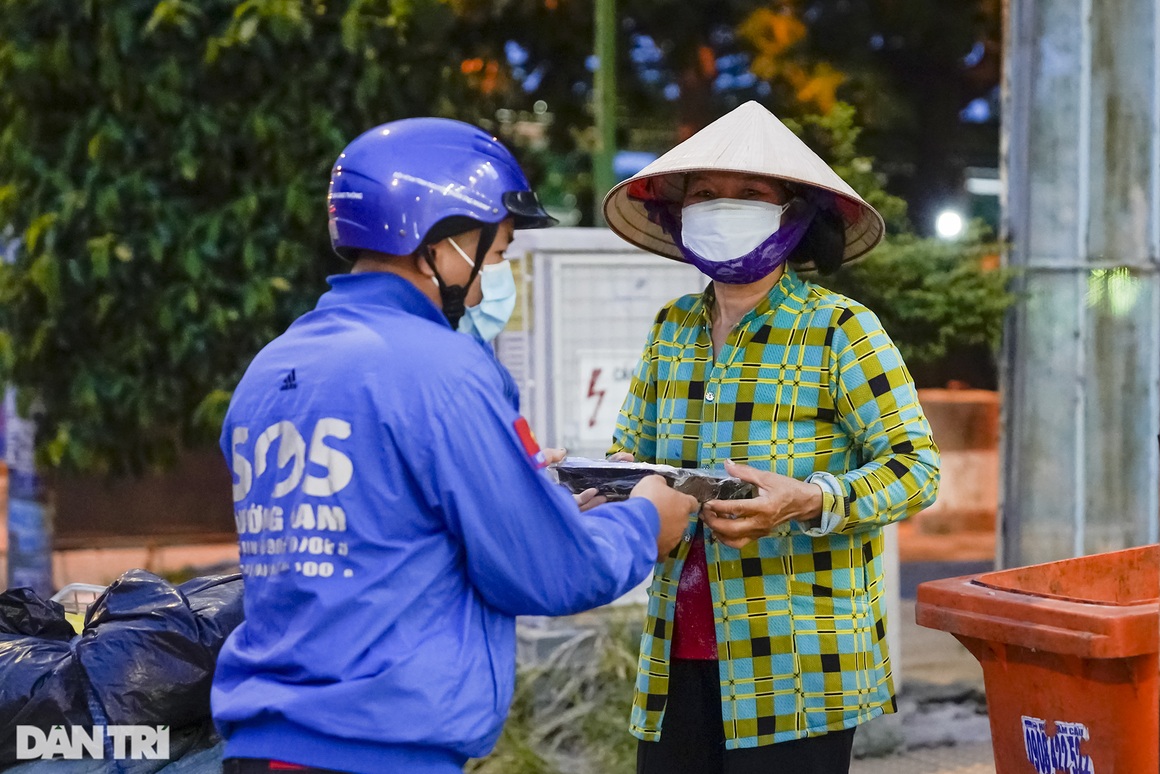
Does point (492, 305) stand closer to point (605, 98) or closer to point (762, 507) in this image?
point (762, 507)

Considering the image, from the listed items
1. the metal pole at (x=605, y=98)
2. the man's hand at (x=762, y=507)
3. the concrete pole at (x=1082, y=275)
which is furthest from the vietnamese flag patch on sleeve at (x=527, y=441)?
the metal pole at (x=605, y=98)

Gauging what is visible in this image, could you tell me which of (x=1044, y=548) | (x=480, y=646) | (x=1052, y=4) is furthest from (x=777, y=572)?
(x=1052, y=4)

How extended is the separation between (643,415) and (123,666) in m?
1.28

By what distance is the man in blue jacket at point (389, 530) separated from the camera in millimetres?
1933

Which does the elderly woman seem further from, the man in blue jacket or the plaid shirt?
the man in blue jacket

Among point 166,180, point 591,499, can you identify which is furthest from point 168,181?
point 591,499

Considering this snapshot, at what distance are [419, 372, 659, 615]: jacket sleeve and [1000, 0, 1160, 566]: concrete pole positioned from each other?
11.3 feet

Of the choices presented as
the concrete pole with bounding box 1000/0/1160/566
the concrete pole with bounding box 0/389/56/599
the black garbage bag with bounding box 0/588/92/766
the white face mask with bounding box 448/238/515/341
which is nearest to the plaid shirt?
the white face mask with bounding box 448/238/515/341

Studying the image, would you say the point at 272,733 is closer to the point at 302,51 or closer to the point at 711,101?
the point at 302,51

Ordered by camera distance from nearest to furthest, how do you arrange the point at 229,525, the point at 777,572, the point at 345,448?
the point at 345,448, the point at 777,572, the point at 229,525

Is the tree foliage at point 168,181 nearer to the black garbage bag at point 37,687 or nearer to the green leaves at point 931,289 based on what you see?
the green leaves at point 931,289

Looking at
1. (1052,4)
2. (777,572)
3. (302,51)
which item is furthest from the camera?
(302,51)

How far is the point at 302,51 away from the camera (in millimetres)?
6180

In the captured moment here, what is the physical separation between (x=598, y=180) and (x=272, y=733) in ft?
15.0
